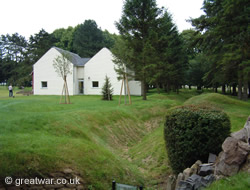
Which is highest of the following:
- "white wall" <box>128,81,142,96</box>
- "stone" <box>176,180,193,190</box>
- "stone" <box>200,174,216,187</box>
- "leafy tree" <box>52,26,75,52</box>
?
"leafy tree" <box>52,26,75,52</box>

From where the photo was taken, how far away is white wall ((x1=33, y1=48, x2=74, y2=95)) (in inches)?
1312

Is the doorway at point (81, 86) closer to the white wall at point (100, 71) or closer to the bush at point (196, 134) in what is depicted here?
the white wall at point (100, 71)

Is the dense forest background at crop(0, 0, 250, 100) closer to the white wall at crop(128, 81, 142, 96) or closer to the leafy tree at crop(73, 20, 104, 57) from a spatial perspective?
the white wall at crop(128, 81, 142, 96)

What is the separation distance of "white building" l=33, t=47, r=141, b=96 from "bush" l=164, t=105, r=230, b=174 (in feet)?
87.8

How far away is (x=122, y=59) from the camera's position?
73.2 feet

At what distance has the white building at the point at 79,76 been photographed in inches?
1300

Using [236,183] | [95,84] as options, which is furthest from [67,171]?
[95,84]

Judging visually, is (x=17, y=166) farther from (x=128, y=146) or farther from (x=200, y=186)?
(x=128, y=146)

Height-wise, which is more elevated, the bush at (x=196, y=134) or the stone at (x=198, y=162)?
the bush at (x=196, y=134)

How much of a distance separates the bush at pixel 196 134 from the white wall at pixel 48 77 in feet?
94.9

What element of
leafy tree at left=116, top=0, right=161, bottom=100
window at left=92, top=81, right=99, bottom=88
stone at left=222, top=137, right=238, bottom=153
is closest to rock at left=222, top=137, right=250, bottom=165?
stone at left=222, top=137, right=238, bottom=153

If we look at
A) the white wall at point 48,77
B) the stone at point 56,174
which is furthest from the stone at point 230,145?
the white wall at point 48,77

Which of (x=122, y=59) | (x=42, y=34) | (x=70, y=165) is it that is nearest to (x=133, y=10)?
(x=122, y=59)

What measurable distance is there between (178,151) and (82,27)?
6294 centimetres
